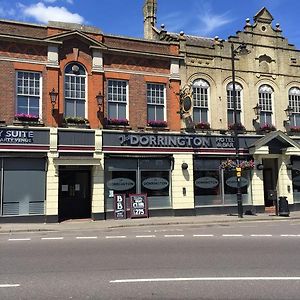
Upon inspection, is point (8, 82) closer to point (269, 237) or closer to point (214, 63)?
point (214, 63)

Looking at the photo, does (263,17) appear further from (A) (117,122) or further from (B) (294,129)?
(A) (117,122)

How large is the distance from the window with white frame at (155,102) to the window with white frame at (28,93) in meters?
5.88

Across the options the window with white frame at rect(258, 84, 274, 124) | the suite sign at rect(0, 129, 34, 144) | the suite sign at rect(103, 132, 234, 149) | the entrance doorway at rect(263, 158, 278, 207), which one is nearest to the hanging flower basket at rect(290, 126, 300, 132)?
the window with white frame at rect(258, 84, 274, 124)

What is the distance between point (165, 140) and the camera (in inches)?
891

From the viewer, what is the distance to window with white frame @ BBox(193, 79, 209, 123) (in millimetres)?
24094

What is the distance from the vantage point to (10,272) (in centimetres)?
832

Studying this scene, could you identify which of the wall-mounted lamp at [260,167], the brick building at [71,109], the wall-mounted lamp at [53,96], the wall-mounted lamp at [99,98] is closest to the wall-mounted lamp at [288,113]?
the wall-mounted lamp at [260,167]

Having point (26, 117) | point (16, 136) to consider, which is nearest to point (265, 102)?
point (26, 117)

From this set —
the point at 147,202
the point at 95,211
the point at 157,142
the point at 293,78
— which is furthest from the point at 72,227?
the point at 293,78

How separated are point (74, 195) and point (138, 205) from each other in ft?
11.1

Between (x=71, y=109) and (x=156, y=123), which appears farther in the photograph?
(x=156, y=123)

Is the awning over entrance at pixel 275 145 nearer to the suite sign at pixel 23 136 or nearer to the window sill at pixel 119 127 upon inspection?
the window sill at pixel 119 127

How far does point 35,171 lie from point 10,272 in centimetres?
1216

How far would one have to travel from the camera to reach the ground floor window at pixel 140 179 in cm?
2153
